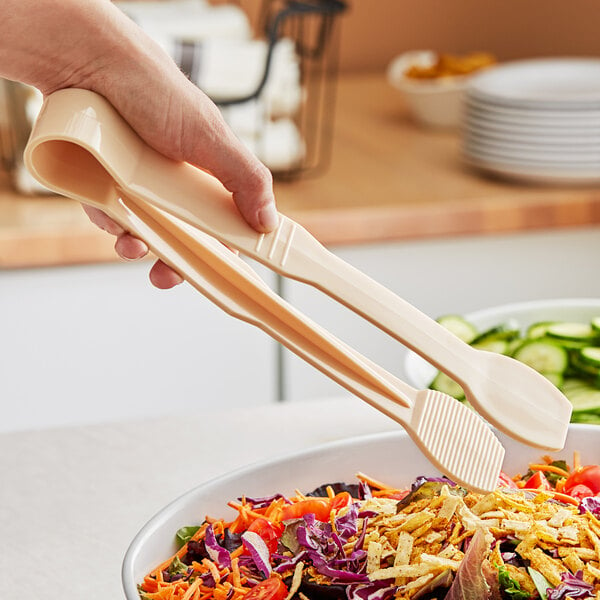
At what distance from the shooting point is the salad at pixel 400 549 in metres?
0.70

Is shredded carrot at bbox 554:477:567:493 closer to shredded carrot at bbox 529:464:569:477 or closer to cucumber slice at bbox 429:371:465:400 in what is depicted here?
shredded carrot at bbox 529:464:569:477

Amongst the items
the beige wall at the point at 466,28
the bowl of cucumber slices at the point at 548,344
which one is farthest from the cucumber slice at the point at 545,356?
the beige wall at the point at 466,28

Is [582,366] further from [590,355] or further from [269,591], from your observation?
[269,591]

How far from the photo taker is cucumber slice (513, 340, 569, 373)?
1164 mm

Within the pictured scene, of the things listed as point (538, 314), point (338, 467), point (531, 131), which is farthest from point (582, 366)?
point (531, 131)

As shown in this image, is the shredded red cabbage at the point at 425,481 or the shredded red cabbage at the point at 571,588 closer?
the shredded red cabbage at the point at 571,588

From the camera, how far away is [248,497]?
85 centimetres

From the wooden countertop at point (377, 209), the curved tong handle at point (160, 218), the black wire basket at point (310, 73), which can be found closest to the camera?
the curved tong handle at point (160, 218)

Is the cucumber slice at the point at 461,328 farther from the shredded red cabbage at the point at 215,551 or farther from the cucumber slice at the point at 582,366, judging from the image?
the shredded red cabbage at the point at 215,551

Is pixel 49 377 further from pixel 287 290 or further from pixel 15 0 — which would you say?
pixel 15 0

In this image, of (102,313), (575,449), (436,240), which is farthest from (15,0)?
(436,240)

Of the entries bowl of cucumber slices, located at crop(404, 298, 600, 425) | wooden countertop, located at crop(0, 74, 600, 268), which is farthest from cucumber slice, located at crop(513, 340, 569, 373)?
wooden countertop, located at crop(0, 74, 600, 268)

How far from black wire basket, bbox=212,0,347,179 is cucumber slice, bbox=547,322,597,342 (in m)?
0.85

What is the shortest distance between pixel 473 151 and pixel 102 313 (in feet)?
2.59
